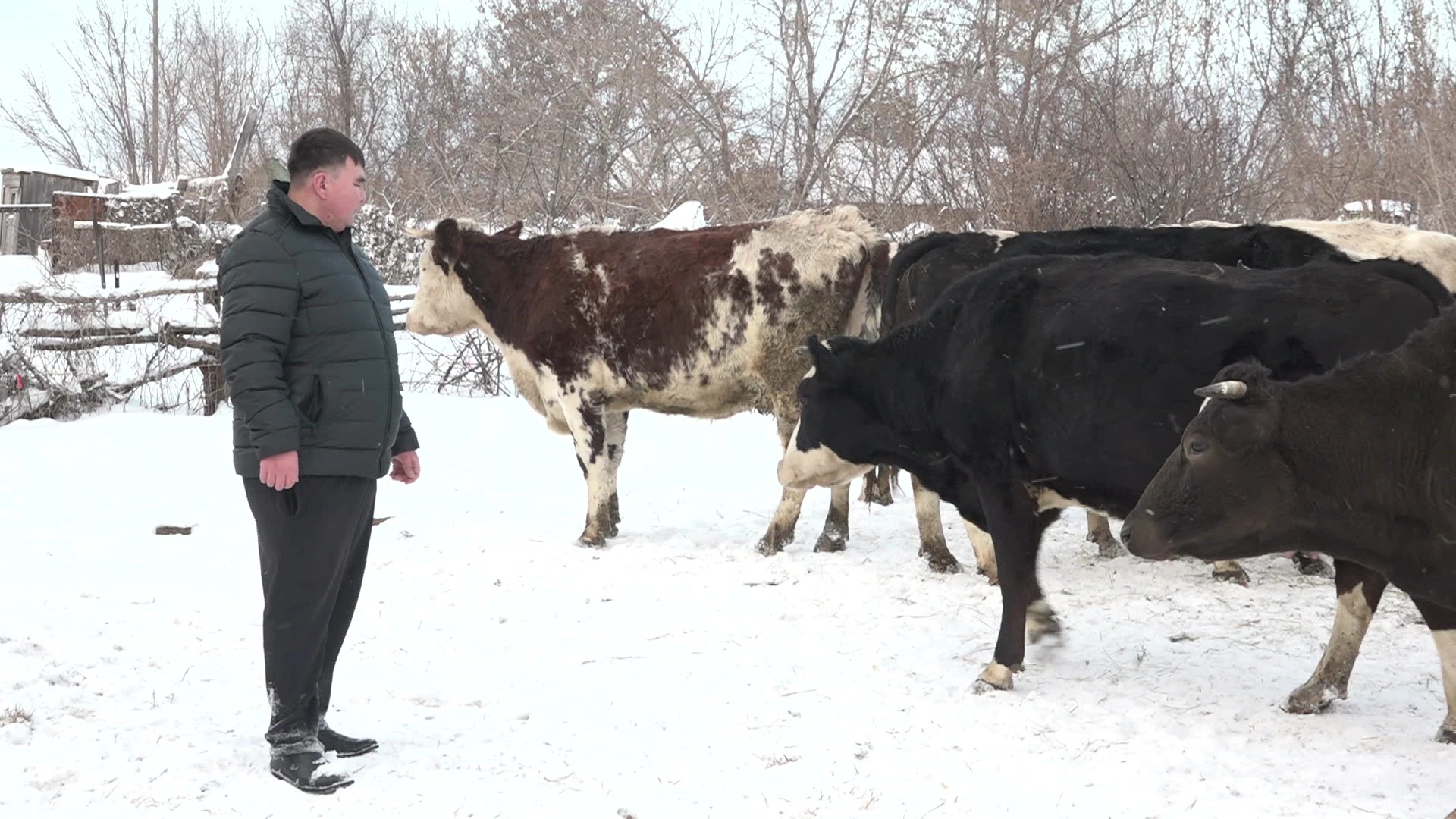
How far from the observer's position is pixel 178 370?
1518 centimetres

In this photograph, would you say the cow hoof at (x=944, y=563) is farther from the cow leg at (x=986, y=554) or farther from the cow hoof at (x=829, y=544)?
the cow hoof at (x=829, y=544)

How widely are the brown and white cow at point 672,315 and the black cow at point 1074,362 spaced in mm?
2273

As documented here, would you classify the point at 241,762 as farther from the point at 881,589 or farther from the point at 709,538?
the point at 709,538

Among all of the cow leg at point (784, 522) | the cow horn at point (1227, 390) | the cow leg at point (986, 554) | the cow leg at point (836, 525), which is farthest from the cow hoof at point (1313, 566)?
the cow horn at point (1227, 390)

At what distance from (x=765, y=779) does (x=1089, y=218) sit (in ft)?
36.0

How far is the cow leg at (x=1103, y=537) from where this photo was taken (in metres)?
8.76

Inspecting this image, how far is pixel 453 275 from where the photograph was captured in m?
10.4

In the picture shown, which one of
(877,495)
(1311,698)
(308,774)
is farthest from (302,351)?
(877,495)

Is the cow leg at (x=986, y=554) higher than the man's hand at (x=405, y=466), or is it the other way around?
the man's hand at (x=405, y=466)

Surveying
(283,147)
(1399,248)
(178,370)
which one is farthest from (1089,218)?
(283,147)

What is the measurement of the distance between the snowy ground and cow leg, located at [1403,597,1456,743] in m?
0.11

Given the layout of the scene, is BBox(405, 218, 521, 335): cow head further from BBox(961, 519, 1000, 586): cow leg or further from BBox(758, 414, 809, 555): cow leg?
BBox(961, 519, 1000, 586): cow leg

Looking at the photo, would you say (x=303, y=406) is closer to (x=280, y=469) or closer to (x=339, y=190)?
(x=280, y=469)

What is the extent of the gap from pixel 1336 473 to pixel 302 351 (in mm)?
3667
